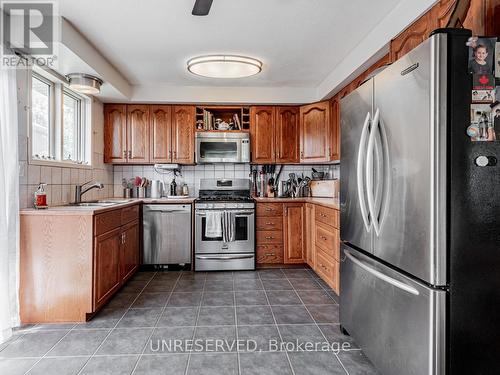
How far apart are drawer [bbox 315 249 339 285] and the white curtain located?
259 centimetres

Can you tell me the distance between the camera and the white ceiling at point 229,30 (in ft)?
7.46

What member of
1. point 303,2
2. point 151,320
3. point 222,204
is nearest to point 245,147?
point 222,204

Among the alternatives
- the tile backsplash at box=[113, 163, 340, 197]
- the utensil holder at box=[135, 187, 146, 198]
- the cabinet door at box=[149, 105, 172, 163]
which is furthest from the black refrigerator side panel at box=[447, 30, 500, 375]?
the utensil holder at box=[135, 187, 146, 198]

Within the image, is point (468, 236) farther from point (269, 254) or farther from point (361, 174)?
point (269, 254)

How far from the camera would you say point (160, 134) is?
420 centimetres

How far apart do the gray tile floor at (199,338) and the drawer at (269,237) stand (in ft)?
2.66

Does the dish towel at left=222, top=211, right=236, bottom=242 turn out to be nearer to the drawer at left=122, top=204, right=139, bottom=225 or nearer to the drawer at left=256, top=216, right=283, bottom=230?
the drawer at left=256, top=216, right=283, bottom=230

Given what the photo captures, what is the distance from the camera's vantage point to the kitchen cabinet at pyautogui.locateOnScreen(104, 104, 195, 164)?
4168mm

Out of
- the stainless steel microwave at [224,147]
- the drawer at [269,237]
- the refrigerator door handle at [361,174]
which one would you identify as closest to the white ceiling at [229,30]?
the stainless steel microwave at [224,147]

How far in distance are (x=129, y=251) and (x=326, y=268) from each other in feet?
6.88

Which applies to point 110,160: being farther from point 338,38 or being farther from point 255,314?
point 338,38

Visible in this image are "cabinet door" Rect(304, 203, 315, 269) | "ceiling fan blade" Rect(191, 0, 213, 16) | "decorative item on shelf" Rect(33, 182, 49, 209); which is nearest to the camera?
"ceiling fan blade" Rect(191, 0, 213, 16)

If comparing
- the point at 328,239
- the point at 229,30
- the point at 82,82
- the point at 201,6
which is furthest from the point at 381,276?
the point at 82,82

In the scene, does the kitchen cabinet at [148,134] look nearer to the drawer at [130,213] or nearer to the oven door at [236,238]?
the drawer at [130,213]
